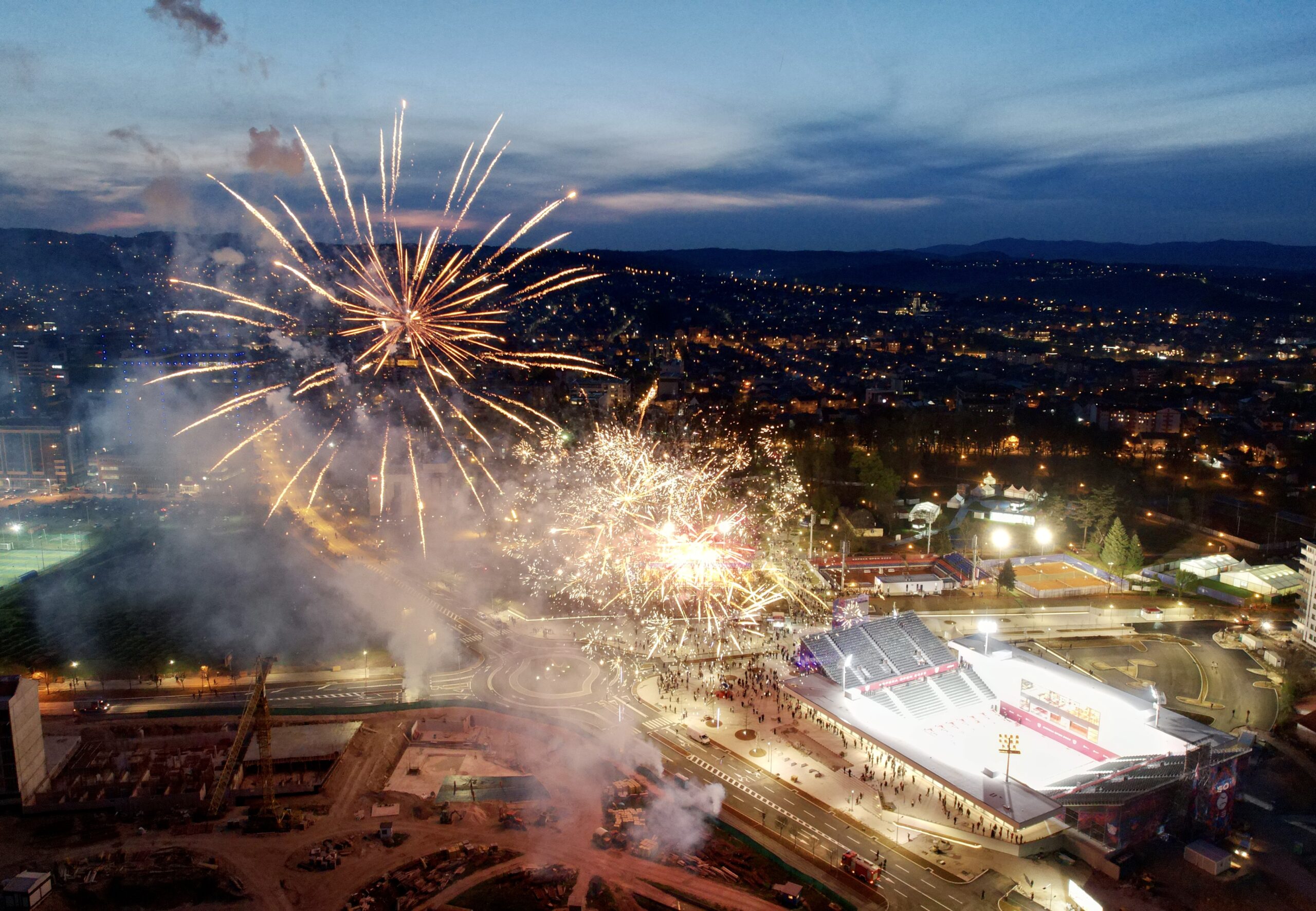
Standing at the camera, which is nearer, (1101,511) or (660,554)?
(660,554)

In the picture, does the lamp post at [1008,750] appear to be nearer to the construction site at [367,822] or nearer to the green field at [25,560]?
the construction site at [367,822]

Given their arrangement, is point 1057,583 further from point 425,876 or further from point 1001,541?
point 425,876

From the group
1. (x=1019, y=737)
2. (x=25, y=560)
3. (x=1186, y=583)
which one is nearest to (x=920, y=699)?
(x=1019, y=737)

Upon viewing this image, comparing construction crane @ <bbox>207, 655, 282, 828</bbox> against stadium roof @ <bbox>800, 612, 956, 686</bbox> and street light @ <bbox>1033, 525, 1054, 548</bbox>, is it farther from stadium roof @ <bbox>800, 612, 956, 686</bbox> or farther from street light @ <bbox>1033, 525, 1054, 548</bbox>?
street light @ <bbox>1033, 525, 1054, 548</bbox>

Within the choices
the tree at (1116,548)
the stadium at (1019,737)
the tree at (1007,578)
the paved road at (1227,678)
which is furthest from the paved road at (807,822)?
the tree at (1116,548)

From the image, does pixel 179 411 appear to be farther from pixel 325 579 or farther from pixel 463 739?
pixel 463 739
